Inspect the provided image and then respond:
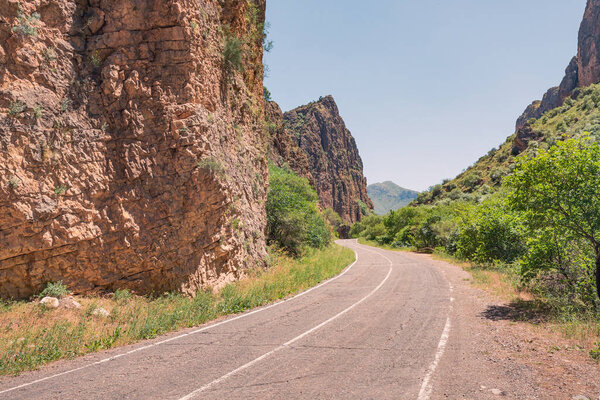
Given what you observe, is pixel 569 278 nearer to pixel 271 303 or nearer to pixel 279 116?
pixel 271 303

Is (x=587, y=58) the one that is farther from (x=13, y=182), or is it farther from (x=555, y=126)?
(x=13, y=182)

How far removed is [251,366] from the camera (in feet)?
19.1

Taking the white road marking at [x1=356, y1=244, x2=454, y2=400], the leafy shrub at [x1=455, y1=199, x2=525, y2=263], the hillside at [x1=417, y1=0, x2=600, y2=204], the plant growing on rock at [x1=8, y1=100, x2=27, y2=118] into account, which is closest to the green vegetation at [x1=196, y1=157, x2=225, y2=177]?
the plant growing on rock at [x1=8, y1=100, x2=27, y2=118]

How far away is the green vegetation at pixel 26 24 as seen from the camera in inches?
394

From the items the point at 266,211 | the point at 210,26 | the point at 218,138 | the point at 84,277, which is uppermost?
the point at 210,26

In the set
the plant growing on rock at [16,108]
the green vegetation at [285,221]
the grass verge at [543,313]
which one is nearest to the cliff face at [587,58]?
the green vegetation at [285,221]

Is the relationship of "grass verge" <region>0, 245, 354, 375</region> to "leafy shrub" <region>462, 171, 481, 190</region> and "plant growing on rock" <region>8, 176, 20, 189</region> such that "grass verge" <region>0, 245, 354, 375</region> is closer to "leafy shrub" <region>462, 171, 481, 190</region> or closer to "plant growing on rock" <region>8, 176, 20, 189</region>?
"plant growing on rock" <region>8, 176, 20, 189</region>

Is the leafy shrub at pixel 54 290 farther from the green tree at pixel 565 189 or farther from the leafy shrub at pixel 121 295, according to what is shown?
the green tree at pixel 565 189

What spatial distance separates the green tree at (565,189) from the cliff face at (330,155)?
4717 inches

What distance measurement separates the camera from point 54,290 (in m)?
9.81

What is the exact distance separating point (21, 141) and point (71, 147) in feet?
4.18

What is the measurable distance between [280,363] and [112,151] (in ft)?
32.2

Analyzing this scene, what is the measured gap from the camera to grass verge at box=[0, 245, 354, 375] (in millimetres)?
6832

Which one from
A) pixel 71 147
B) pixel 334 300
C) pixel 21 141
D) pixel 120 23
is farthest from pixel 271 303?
pixel 120 23
